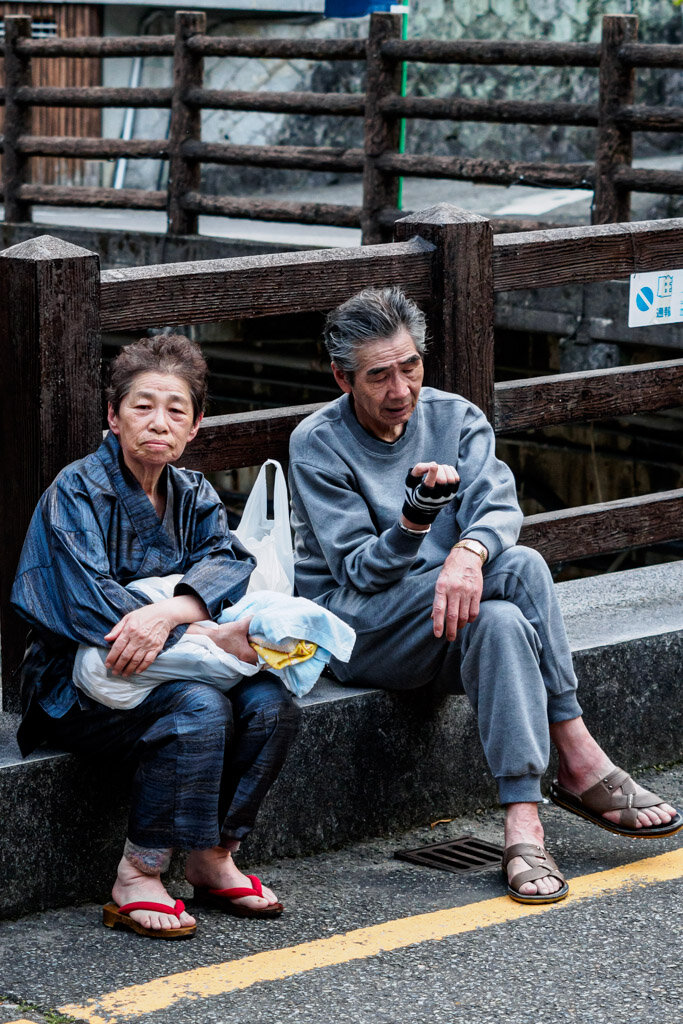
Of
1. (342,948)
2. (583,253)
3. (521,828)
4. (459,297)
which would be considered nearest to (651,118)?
(583,253)

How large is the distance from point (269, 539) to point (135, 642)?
2.16 ft

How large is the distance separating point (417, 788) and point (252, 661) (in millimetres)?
870

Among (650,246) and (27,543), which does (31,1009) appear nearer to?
(27,543)

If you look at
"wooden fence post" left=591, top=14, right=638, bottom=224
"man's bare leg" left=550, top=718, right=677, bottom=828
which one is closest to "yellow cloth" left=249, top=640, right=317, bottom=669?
"man's bare leg" left=550, top=718, right=677, bottom=828

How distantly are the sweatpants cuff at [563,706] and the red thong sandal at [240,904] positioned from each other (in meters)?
0.83

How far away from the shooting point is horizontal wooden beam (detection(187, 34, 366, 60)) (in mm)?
9914

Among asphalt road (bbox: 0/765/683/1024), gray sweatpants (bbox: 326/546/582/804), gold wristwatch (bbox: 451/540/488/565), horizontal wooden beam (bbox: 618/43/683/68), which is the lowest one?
asphalt road (bbox: 0/765/683/1024)

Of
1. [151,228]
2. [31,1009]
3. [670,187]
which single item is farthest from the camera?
[151,228]

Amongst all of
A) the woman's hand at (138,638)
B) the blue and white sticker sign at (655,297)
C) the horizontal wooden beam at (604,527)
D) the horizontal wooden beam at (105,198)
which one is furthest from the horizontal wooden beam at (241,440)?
the horizontal wooden beam at (105,198)

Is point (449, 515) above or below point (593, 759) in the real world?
above

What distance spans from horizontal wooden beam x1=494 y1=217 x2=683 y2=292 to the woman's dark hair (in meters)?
1.26

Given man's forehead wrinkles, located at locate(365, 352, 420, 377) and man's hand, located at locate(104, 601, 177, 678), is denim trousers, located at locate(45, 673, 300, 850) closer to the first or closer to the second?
man's hand, located at locate(104, 601, 177, 678)

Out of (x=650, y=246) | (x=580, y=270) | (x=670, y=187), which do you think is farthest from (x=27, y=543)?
(x=670, y=187)

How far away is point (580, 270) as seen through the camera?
4785 mm
